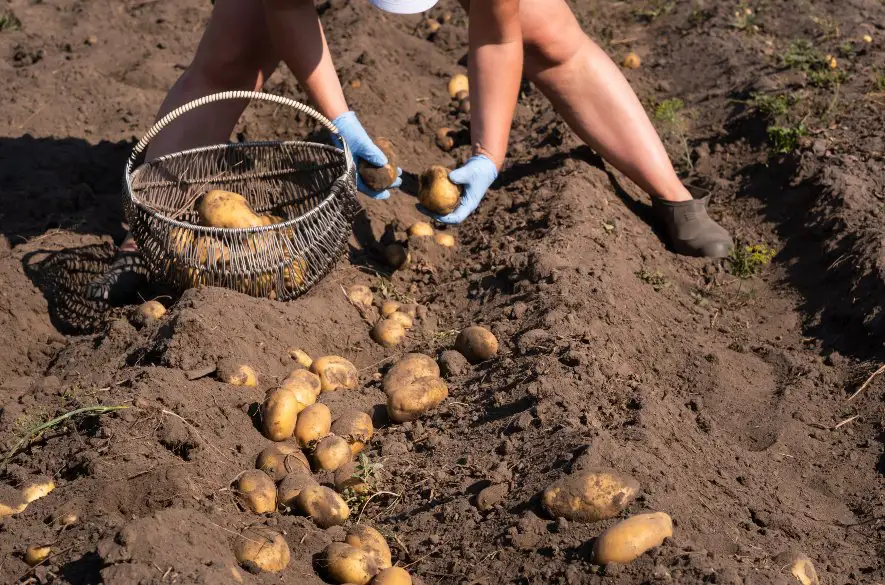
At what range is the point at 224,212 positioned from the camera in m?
3.10

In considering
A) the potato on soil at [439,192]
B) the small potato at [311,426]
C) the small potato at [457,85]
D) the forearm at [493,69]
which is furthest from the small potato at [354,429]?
the small potato at [457,85]

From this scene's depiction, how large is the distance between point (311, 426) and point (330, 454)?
0.10m

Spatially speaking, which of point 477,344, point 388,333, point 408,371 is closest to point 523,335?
point 477,344

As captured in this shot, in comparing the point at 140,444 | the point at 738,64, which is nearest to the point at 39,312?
the point at 140,444

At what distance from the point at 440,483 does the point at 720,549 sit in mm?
706

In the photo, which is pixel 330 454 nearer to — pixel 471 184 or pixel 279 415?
pixel 279 415

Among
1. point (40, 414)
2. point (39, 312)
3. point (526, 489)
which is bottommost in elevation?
point (39, 312)

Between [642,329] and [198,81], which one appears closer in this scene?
[642,329]

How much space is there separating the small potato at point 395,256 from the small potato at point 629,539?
1654 millimetres

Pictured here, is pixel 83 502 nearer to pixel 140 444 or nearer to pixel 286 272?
pixel 140 444

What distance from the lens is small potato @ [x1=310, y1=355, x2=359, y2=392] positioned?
2820 millimetres

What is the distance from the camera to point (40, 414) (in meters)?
2.47

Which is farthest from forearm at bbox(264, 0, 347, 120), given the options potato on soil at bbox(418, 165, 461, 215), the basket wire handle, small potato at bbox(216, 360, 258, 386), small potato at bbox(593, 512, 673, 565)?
small potato at bbox(593, 512, 673, 565)

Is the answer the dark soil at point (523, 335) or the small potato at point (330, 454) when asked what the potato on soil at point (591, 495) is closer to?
the dark soil at point (523, 335)
